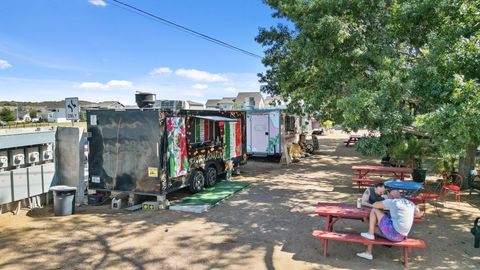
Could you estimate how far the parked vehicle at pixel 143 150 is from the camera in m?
7.84

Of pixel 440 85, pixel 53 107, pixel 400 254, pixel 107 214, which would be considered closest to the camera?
pixel 400 254

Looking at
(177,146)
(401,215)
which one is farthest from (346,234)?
(177,146)

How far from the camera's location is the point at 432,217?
731cm

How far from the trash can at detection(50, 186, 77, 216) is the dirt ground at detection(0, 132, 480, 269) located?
21 centimetres

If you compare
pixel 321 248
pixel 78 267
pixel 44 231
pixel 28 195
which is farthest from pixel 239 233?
pixel 28 195

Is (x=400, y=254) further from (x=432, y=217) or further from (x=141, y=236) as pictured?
(x=141, y=236)

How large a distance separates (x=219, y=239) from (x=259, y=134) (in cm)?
1048

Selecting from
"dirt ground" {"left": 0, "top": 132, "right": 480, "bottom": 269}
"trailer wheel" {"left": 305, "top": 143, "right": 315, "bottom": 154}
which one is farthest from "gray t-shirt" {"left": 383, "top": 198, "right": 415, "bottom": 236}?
"trailer wheel" {"left": 305, "top": 143, "right": 315, "bottom": 154}

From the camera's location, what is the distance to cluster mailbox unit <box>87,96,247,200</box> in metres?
7.84

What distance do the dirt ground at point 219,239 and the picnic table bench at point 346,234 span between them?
1.00 ft

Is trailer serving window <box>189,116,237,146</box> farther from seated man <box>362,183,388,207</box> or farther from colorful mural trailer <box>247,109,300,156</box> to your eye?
colorful mural trailer <box>247,109,300,156</box>

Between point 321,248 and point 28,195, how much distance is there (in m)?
6.81

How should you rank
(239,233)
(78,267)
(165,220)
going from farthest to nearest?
(165,220) < (239,233) < (78,267)

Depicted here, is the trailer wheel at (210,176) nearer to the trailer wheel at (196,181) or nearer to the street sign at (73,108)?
the trailer wheel at (196,181)
